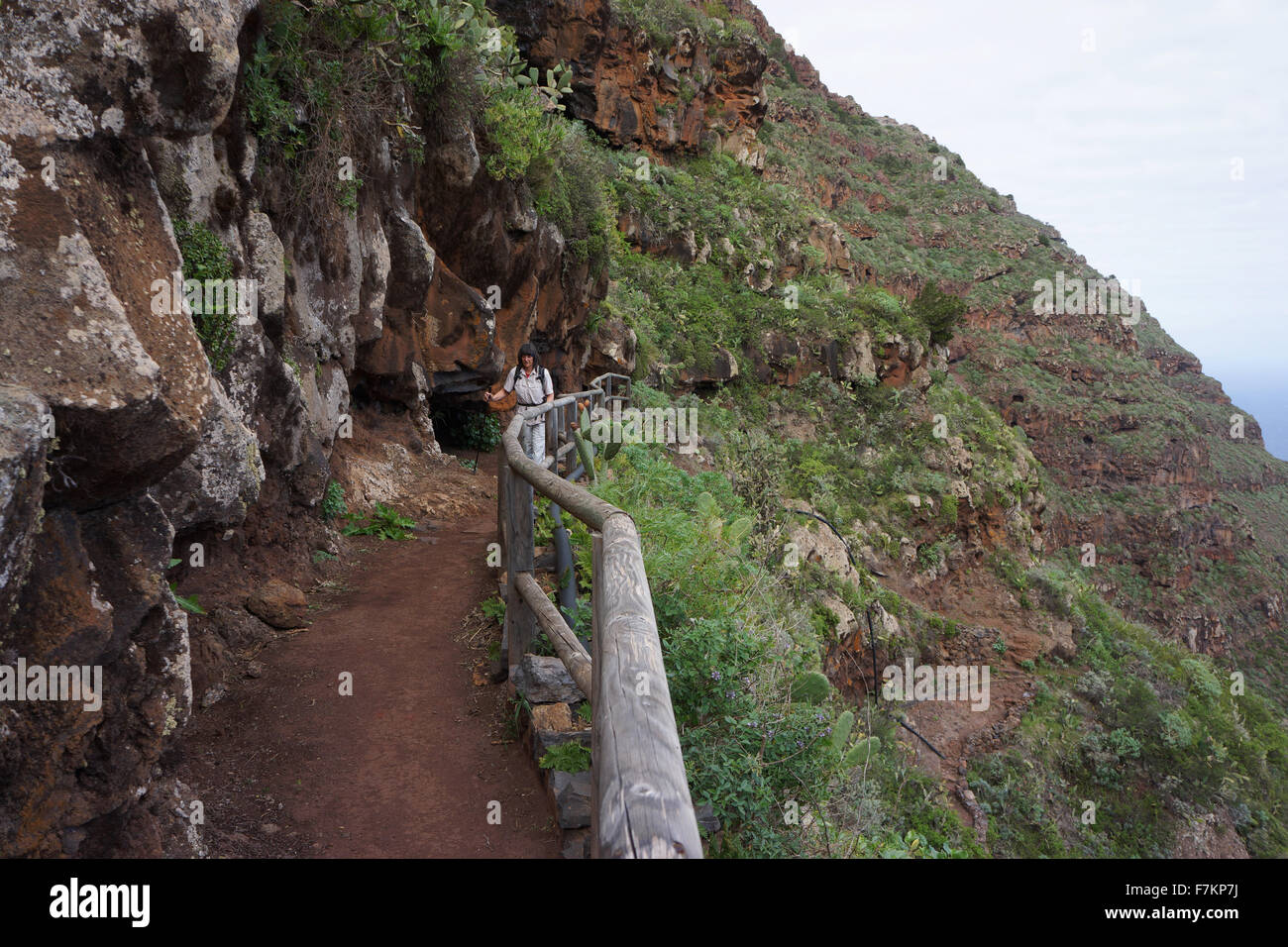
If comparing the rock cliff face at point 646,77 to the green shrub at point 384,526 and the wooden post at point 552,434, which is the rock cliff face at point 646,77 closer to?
the green shrub at point 384,526

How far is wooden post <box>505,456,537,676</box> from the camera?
3906mm

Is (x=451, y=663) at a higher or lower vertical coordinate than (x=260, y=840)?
higher

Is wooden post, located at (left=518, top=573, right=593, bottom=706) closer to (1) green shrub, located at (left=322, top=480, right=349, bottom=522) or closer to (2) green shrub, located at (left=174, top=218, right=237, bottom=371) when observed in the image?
(2) green shrub, located at (left=174, top=218, right=237, bottom=371)

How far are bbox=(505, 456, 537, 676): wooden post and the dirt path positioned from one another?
0.35 metres

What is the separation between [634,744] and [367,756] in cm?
297

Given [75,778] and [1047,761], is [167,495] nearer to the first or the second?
[75,778]

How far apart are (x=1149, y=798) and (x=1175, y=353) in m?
79.4

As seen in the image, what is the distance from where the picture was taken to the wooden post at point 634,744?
1.15 m

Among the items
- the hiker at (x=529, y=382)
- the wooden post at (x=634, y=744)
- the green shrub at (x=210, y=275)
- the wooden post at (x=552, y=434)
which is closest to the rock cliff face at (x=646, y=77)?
the hiker at (x=529, y=382)

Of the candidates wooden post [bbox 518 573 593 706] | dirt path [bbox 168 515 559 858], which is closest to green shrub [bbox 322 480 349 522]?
dirt path [bbox 168 515 559 858]

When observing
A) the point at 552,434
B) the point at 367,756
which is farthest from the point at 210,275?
the point at 367,756

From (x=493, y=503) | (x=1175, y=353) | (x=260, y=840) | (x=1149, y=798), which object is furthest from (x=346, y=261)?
(x=1175, y=353)

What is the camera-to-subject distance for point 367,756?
146 inches
